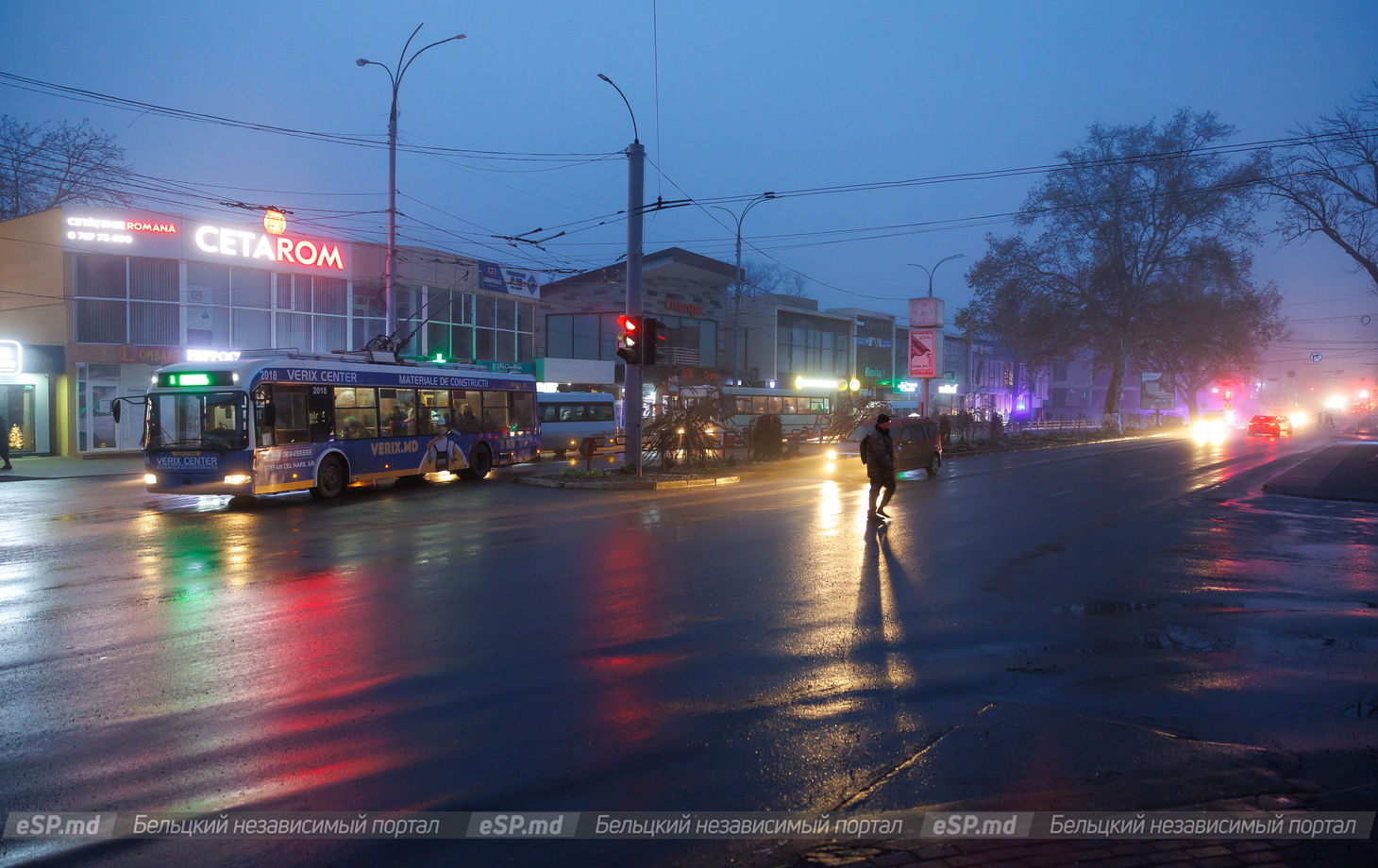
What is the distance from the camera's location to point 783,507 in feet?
53.0

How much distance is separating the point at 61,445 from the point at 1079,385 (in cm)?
9977

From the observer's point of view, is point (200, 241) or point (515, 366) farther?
point (515, 366)

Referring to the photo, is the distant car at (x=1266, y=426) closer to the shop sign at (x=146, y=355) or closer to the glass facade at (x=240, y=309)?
the glass facade at (x=240, y=309)

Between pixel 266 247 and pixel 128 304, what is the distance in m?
4.77

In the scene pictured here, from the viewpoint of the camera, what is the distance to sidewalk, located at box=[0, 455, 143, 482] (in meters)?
22.2

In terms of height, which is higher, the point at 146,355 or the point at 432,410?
the point at 146,355

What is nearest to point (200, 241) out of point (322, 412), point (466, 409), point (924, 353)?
point (466, 409)

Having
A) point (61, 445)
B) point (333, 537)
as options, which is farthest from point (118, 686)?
point (61, 445)

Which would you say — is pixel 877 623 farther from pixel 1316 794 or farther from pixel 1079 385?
pixel 1079 385

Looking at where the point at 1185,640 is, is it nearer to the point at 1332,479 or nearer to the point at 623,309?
the point at 1332,479

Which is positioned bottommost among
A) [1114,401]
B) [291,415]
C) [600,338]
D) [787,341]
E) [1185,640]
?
[1185,640]

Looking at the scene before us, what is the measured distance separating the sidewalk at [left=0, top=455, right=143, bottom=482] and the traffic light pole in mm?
14102

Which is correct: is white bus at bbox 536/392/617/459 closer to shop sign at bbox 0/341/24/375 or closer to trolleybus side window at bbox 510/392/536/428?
trolleybus side window at bbox 510/392/536/428

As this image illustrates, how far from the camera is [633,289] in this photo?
21172mm
